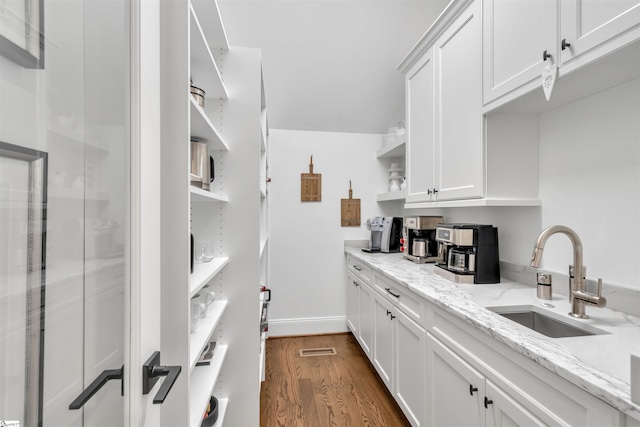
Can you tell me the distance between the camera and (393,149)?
9.50 feet

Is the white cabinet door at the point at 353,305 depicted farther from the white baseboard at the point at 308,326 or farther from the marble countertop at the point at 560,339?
the marble countertop at the point at 560,339

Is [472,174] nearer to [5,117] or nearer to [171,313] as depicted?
[171,313]

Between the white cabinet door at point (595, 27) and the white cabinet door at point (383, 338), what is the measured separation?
1.56m

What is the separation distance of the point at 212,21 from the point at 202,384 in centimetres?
154

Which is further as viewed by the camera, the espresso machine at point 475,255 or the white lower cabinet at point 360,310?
the white lower cabinet at point 360,310

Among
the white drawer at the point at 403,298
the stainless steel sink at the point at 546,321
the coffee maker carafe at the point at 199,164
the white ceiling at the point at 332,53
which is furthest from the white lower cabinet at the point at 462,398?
the white ceiling at the point at 332,53

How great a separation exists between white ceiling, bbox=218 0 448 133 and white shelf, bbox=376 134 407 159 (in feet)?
1.03

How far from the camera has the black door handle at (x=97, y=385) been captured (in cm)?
47

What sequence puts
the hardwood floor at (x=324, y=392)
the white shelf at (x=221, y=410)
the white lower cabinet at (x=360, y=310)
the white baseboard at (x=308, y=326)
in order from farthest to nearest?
the white baseboard at (x=308, y=326) < the white lower cabinet at (x=360, y=310) < the hardwood floor at (x=324, y=392) < the white shelf at (x=221, y=410)

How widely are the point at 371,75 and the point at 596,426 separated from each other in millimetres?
2818

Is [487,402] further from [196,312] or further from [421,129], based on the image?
[421,129]

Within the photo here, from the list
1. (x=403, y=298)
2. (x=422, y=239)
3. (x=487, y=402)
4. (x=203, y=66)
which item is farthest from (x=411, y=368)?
(x=203, y=66)

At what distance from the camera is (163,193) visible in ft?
2.72

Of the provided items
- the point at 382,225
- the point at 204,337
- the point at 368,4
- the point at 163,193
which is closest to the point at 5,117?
the point at 163,193
